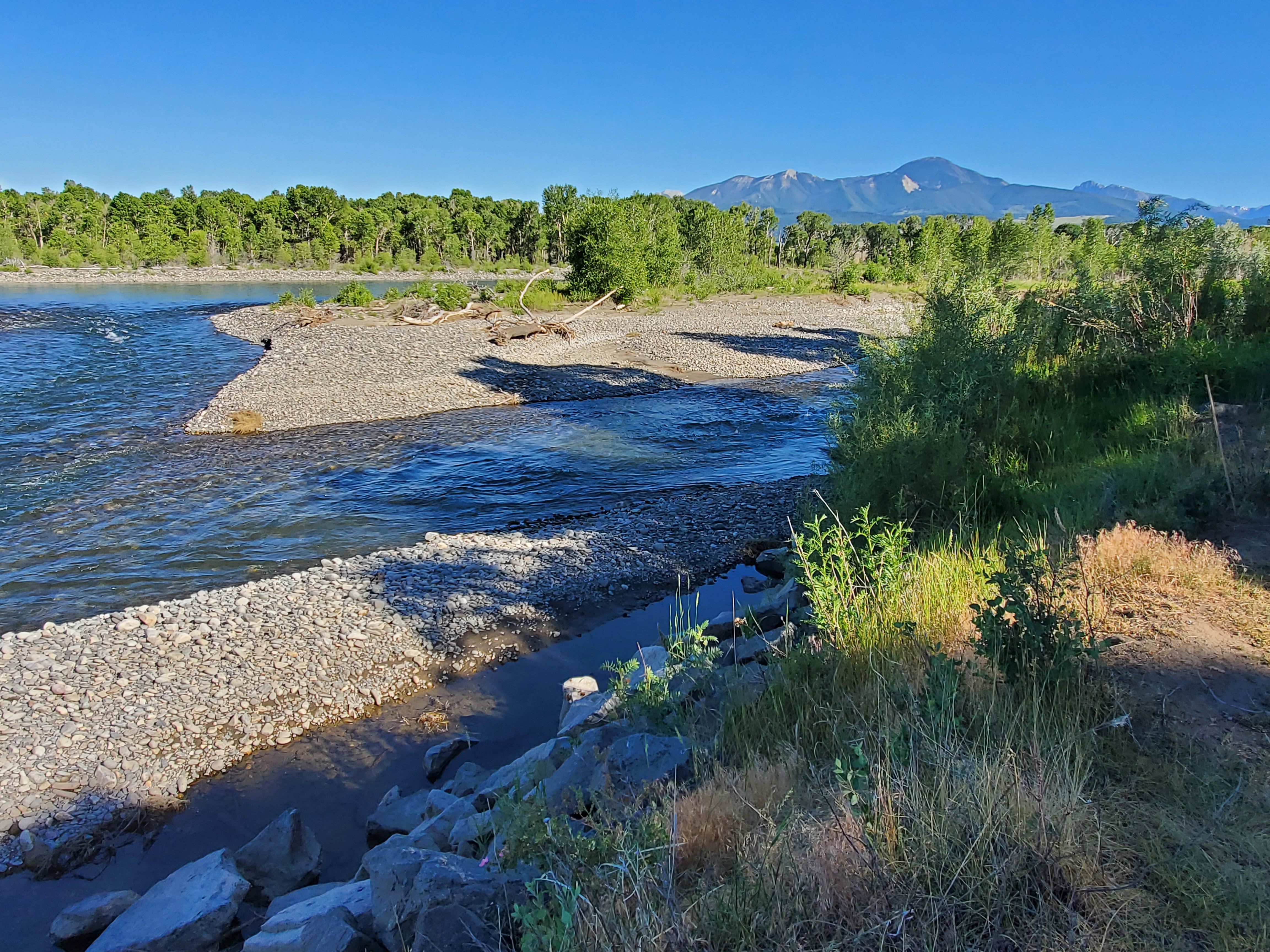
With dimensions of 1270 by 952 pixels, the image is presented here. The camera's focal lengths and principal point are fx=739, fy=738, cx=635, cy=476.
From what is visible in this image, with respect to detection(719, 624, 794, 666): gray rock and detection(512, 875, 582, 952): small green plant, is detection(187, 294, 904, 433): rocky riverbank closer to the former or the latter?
detection(719, 624, 794, 666): gray rock

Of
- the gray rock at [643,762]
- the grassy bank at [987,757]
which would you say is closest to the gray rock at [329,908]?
the grassy bank at [987,757]

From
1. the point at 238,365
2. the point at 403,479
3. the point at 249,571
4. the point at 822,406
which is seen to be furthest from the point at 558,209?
the point at 249,571

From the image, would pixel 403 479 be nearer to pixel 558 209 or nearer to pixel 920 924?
A: pixel 920 924

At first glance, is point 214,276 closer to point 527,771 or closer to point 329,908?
point 527,771

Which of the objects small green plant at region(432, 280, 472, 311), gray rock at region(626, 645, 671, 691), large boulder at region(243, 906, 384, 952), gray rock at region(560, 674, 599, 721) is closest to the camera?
large boulder at region(243, 906, 384, 952)

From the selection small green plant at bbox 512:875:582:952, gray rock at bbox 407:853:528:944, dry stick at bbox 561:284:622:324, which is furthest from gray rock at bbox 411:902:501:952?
dry stick at bbox 561:284:622:324

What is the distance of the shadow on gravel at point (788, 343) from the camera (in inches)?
1162

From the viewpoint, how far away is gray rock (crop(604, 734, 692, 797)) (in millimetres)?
3902

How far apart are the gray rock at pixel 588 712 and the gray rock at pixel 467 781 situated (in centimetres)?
69

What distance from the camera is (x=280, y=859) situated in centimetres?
498

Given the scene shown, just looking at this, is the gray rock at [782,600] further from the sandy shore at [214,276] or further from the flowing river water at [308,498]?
the sandy shore at [214,276]

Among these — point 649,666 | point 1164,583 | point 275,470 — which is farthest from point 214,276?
point 1164,583

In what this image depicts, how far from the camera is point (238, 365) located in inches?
993

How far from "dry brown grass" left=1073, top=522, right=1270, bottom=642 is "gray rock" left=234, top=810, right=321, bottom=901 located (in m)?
5.36
